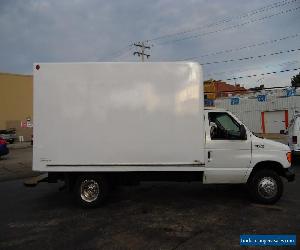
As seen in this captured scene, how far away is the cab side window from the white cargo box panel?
0.42 metres

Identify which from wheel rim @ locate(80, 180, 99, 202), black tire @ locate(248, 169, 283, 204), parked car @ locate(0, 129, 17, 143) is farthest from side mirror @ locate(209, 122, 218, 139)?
parked car @ locate(0, 129, 17, 143)

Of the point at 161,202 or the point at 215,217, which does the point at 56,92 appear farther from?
the point at 215,217

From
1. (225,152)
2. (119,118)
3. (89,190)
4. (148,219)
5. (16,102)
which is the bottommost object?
(148,219)

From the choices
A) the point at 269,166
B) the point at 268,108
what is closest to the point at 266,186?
the point at 269,166

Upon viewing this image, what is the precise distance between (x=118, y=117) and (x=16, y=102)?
3689 cm

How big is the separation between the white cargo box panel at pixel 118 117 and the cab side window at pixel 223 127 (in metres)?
0.42

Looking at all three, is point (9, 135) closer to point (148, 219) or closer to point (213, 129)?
point (213, 129)

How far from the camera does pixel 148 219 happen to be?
24.4 feet

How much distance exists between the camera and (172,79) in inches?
314

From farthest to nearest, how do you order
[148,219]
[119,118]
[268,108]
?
1. [268,108]
2. [119,118]
3. [148,219]

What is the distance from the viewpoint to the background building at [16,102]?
40688mm

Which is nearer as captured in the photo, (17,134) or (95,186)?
(95,186)

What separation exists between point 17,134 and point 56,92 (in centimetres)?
3394

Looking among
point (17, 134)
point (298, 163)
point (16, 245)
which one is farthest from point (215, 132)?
point (17, 134)
